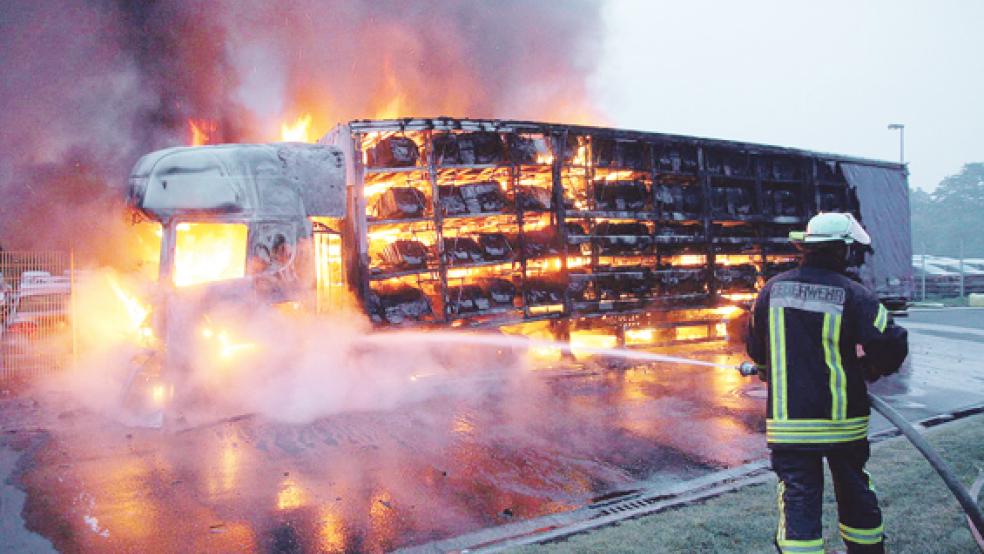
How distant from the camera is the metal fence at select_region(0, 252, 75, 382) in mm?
9930

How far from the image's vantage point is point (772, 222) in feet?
34.6

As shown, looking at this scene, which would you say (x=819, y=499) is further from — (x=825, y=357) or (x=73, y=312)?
(x=73, y=312)

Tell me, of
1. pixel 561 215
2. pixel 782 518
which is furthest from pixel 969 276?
pixel 782 518

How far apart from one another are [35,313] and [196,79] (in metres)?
6.49

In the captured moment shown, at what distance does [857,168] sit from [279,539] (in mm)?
12381

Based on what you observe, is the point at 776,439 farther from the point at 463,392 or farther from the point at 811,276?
the point at 463,392

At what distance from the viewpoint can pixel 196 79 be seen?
1384 centimetres

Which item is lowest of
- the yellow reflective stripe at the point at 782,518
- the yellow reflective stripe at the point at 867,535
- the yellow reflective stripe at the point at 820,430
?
the yellow reflective stripe at the point at 867,535

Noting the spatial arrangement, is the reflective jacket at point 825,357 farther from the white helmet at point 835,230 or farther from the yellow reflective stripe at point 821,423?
the white helmet at point 835,230

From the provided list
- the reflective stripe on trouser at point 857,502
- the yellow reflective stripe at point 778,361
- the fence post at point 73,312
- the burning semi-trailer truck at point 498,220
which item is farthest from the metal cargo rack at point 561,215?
the fence post at point 73,312

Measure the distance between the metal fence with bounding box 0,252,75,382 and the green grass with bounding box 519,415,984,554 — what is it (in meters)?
10.2

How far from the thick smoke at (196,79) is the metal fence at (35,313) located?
94 cm

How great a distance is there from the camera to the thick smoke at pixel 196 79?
1170 cm

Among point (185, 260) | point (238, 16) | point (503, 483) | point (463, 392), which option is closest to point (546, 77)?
point (238, 16)
